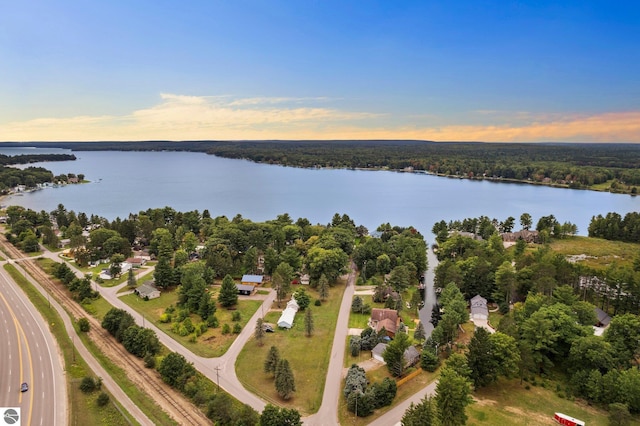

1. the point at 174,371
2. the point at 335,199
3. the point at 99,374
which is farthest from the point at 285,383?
the point at 335,199

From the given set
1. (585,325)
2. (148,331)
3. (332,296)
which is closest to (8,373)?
(148,331)

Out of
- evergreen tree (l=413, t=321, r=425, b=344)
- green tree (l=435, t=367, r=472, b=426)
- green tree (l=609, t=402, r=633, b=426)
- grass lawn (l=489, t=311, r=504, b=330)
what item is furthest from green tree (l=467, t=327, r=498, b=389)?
grass lawn (l=489, t=311, r=504, b=330)

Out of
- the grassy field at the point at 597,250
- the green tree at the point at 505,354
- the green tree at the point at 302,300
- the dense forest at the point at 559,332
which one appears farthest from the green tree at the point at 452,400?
the grassy field at the point at 597,250

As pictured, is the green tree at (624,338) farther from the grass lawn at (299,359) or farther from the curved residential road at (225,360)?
the curved residential road at (225,360)

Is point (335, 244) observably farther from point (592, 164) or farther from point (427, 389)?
point (592, 164)

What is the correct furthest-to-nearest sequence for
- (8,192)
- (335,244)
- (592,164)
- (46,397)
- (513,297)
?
1. (592,164)
2. (8,192)
3. (335,244)
4. (513,297)
5. (46,397)

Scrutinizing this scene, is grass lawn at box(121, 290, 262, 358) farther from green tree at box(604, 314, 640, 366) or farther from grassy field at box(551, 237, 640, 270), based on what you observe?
grassy field at box(551, 237, 640, 270)

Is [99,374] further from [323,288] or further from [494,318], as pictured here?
[494,318]
